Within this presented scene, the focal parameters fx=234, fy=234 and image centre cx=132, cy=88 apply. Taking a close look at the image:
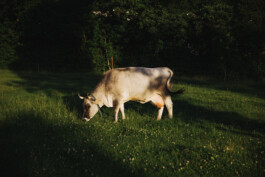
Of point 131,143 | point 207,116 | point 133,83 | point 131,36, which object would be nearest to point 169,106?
point 207,116

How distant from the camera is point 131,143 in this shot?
17.6 ft

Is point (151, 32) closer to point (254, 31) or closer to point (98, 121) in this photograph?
point (254, 31)

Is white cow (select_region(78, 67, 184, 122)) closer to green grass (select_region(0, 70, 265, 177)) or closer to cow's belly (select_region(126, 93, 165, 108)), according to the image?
cow's belly (select_region(126, 93, 165, 108))

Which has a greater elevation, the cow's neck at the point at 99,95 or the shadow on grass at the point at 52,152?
the cow's neck at the point at 99,95

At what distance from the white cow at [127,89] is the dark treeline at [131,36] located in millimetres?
10546

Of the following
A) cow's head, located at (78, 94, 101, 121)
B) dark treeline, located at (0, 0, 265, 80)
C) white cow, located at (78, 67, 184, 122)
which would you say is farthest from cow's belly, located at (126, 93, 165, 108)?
dark treeline, located at (0, 0, 265, 80)

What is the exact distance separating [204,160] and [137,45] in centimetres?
1597

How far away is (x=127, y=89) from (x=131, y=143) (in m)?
2.26

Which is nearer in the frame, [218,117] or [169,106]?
[169,106]

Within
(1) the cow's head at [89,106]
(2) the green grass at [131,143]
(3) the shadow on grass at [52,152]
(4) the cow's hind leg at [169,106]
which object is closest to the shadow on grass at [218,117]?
(2) the green grass at [131,143]

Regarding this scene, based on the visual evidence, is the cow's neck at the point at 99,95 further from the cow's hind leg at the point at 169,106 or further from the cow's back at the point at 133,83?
the cow's hind leg at the point at 169,106

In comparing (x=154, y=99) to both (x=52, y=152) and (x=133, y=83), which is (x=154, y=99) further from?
(x=52, y=152)

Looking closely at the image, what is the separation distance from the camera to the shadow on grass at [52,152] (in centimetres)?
412

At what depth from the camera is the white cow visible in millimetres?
7273
